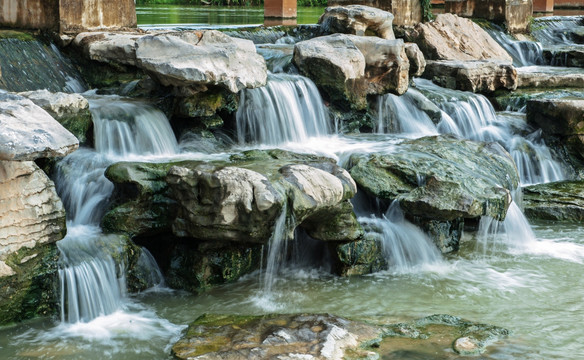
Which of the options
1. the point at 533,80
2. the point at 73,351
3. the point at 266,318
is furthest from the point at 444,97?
the point at 73,351

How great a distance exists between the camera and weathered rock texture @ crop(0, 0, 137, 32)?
870 cm

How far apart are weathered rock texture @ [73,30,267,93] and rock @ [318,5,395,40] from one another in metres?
2.99

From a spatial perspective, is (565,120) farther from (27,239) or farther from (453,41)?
(27,239)

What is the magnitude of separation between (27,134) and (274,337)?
1.92 metres

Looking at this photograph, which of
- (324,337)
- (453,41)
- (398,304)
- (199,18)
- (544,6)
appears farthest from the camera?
(544,6)

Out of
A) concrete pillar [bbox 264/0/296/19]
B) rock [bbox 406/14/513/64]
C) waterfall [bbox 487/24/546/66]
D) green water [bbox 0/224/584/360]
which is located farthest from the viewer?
concrete pillar [bbox 264/0/296/19]

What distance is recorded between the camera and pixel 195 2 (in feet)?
83.3

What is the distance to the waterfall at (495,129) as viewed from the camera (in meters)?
8.90

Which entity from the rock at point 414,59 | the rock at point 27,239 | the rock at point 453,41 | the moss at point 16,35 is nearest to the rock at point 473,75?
the rock at point 453,41

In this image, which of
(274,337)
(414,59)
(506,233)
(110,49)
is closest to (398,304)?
(274,337)

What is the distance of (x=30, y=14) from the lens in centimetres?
877

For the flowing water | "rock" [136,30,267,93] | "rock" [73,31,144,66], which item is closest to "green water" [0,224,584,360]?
the flowing water

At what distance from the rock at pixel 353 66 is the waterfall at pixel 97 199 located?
1950 millimetres

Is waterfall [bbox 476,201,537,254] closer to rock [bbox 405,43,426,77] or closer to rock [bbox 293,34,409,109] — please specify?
rock [bbox 293,34,409,109]
